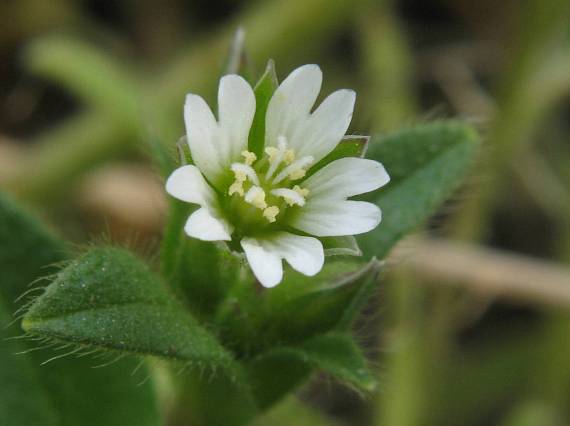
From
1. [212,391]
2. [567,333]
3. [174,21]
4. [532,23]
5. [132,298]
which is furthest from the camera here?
[174,21]

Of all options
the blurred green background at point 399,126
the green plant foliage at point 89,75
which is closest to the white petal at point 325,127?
the blurred green background at point 399,126

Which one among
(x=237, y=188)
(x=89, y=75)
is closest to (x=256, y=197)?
(x=237, y=188)

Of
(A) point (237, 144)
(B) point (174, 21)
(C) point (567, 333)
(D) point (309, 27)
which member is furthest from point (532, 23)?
(A) point (237, 144)

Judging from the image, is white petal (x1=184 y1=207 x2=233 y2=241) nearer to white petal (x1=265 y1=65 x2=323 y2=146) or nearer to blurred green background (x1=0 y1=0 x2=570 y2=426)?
white petal (x1=265 y1=65 x2=323 y2=146)

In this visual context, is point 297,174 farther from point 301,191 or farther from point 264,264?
point 264,264

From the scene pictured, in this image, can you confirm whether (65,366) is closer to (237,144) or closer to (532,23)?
(237,144)

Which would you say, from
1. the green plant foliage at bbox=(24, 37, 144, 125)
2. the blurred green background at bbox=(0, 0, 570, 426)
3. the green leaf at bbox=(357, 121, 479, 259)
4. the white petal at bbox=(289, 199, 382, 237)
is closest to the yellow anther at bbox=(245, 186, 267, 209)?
the white petal at bbox=(289, 199, 382, 237)
